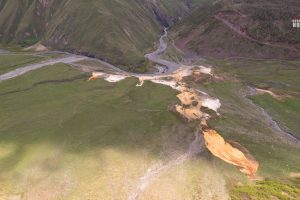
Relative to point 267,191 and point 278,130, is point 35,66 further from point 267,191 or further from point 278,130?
point 267,191

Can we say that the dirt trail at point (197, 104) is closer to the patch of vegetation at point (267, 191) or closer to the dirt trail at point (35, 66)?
the patch of vegetation at point (267, 191)

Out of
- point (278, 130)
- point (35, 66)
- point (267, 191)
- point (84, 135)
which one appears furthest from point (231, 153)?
Answer: point (35, 66)

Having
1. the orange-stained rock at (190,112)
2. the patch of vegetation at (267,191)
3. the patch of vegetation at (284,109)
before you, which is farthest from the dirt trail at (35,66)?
the patch of vegetation at (267,191)

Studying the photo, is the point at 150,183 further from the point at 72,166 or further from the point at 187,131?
the point at 187,131

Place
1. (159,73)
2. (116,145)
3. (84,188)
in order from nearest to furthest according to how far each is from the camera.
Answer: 1. (84,188)
2. (116,145)
3. (159,73)

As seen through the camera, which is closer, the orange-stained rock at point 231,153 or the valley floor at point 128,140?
the valley floor at point 128,140

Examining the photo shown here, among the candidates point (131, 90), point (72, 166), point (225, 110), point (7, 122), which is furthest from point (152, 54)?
point (72, 166)

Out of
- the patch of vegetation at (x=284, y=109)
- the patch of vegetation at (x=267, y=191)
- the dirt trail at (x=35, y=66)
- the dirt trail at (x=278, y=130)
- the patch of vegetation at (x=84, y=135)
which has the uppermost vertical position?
the dirt trail at (x=35, y=66)

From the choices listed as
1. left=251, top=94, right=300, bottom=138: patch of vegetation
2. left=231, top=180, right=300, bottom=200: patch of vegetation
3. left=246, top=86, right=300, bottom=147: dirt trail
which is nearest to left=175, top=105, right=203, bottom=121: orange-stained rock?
left=246, top=86, right=300, bottom=147: dirt trail

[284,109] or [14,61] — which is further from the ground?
[14,61]
